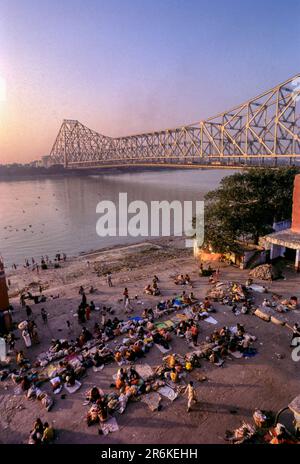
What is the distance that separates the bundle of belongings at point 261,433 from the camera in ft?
16.6

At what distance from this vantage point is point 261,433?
546 cm

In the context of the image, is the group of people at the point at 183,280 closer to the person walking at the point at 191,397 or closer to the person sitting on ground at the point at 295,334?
the person sitting on ground at the point at 295,334

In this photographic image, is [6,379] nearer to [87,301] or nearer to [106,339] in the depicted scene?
[106,339]

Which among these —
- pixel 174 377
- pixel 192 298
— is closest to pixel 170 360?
pixel 174 377

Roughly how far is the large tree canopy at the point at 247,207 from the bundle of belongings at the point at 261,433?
30.5 ft

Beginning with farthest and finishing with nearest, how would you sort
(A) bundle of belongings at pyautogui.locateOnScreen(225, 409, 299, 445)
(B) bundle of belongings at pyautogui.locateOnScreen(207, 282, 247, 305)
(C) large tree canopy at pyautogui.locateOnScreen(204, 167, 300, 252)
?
(C) large tree canopy at pyautogui.locateOnScreen(204, 167, 300, 252) → (B) bundle of belongings at pyautogui.locateOnScreen(207, 282, 247, 305) → (A) bundle of belongings at pyautogui.locateOnScreen(225, 409, 299, 445)

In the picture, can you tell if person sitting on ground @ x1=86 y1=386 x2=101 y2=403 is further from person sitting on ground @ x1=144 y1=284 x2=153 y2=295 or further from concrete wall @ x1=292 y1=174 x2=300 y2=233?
concrete wall @ x1=292 y1=174 x2=300 y2=233

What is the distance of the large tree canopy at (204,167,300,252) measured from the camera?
14.9 metres

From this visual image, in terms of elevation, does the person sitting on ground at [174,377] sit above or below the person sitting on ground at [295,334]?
below

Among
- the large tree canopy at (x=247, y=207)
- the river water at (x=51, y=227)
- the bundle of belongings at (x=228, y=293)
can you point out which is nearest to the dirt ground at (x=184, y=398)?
the bundle of belongings at (x=228, y=293)

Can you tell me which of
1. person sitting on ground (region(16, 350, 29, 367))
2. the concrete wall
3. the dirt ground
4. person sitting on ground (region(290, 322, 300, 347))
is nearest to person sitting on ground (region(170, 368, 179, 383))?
the dirt ground

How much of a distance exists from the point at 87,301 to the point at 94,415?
6.39 metres

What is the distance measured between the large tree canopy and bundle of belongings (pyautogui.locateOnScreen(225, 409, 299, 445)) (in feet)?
30.5
